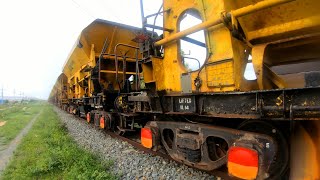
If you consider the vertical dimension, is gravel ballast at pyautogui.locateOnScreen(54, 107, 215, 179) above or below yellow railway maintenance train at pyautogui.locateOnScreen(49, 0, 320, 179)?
below

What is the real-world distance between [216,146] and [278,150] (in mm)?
1053

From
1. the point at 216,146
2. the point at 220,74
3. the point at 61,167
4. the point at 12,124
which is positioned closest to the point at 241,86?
the point at 220,74

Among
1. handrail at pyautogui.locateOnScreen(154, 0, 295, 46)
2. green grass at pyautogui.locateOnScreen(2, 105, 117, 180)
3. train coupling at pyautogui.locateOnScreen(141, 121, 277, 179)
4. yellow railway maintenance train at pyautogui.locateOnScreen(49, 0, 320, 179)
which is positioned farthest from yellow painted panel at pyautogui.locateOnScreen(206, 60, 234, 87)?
green grass at pyautogui.locateOnScreen(2, 105, 117, 180)

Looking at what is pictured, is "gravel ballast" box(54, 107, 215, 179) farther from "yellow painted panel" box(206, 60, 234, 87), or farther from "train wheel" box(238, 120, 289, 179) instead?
"yellow painted panel" box(206, 60, 234, 87)

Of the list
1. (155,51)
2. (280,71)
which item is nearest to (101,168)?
(155,51)

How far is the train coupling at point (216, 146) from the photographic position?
9.70ft

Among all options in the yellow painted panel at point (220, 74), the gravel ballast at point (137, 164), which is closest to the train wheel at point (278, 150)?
the yellow painted panel at point (220, 74)

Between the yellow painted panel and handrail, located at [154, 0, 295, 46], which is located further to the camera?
the yellow painted panel

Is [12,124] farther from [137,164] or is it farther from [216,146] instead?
[216,146]

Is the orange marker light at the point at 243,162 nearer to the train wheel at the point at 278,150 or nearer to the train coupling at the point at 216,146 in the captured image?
the train coupling at the point at 216,146

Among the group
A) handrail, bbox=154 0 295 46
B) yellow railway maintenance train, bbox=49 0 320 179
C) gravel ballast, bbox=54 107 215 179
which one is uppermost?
handrail, bbox=154 0 295 46

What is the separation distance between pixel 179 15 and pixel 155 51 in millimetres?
828

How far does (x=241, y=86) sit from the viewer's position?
10.6 feet

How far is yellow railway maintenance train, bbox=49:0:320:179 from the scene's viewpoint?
9.00ft
